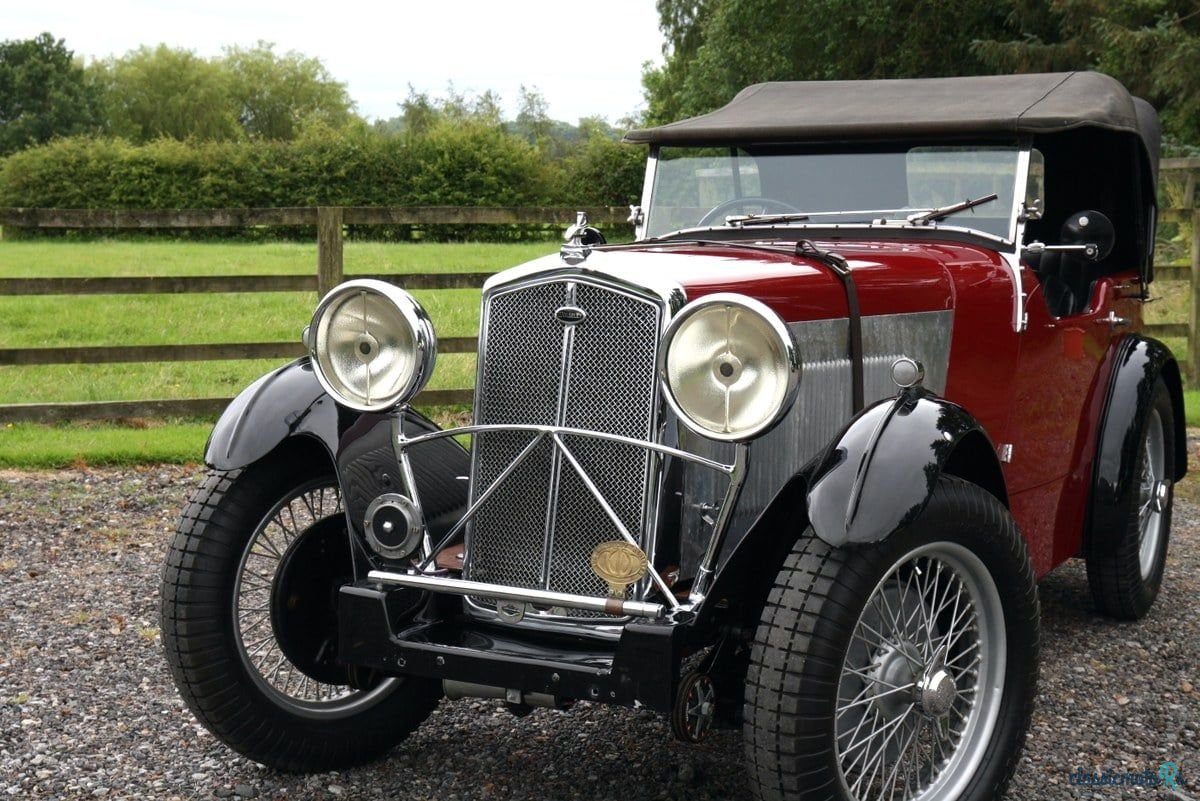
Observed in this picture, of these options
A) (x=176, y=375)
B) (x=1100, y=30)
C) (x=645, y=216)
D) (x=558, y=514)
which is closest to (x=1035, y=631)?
(x=558, y=514)

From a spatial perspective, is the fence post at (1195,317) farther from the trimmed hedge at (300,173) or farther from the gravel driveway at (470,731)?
the trimmed hedge at (300,173)

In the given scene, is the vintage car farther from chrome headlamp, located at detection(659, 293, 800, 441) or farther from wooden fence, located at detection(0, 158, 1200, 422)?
wooden fence, located at detection(0, 158, 1200, 422)

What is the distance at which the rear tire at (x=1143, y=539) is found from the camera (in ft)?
14.8

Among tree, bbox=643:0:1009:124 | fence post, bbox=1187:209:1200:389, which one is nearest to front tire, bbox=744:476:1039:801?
fence post, bbox=1187:209:1200:389

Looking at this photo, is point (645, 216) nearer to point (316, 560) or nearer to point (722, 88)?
point (316, 560)

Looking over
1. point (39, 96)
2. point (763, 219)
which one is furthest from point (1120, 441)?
point (39, 96)

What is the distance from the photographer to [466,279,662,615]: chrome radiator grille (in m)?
2.91

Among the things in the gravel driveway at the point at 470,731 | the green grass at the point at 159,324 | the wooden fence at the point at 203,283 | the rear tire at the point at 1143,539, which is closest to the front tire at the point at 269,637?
the gravel driveway at the point at 470,731

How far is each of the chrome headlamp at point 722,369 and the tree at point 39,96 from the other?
6033 cm

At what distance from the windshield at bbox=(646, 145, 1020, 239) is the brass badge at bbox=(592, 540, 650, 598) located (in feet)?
5.19

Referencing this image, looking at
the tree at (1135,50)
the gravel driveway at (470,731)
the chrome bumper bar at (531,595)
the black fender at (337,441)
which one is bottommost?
the gravel driveway at (470,731)

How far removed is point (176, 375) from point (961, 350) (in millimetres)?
7928

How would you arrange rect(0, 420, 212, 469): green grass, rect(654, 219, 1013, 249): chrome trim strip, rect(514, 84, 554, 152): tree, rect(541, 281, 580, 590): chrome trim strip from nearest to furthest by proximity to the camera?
rect(541, 281, 580, 590): chrome trim strip → rect(654, 219, 1013, 249): chrome trim strip → rect(0, 420, 212, 469): green grass → rect(514, 84, 554, 152): tree

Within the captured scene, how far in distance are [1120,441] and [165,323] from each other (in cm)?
1055
